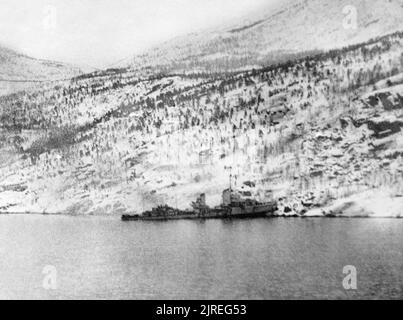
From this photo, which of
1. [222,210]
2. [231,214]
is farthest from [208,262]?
[222,210]

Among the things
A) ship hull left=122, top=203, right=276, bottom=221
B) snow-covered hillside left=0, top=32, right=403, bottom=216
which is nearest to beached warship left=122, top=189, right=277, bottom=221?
ship hull left=122, top=203, right=276, bottom=221

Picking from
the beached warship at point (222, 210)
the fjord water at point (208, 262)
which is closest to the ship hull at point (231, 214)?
the beached warship at point (222, 210)

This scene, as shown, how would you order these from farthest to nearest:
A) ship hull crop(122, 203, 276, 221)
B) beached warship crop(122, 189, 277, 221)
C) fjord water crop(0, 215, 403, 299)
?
1. beached warship crop(122, 189, 277, 221)
2. ship hull crop(122, 203, 276, 221)
3. fjord water crop(0, 215, 403, 299)

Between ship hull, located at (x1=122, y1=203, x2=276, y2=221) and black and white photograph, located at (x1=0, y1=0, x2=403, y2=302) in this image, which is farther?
ship hull, located at (x1=122, y1=203, x2=276, y2=221)

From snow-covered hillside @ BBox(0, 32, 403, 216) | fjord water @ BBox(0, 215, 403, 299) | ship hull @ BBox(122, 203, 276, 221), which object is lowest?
fjord water @ BBox(0, 215, 403, 299)

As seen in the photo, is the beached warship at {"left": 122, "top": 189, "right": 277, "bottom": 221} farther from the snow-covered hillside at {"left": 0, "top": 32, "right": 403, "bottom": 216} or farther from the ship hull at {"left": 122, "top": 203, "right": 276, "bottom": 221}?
the snow-covered hillside at {"left": 0, "top": 32, "right": 403, "bottom": 216}

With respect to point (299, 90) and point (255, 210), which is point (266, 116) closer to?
point (299, 90)
